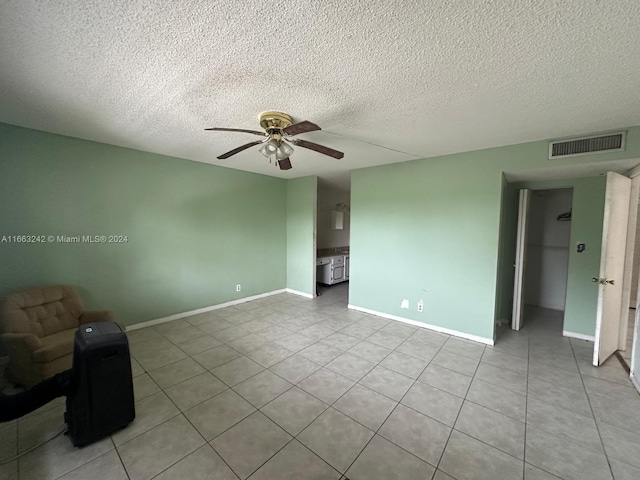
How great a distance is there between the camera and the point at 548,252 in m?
4.46

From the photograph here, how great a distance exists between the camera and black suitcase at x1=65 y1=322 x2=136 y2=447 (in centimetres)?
157

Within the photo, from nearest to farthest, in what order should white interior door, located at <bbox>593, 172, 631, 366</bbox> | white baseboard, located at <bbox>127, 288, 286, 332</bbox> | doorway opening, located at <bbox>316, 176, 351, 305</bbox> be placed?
white interior door, located at <bbox>593, 172, 631, 366</bbox> < white baseboard, located at <bbox>127, 288, 286, 332</bbox> < doorway opening, located at <bbox>316, 176, 351, 305</bbox>

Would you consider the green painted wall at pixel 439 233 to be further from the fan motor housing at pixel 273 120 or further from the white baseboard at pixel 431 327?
the fan motor housing at pixel 273 120

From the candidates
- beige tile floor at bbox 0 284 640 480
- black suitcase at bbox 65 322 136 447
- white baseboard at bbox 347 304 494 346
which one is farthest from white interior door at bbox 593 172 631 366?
black suitcase at bbox 65 322 136 447

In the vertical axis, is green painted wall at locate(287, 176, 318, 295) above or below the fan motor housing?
below

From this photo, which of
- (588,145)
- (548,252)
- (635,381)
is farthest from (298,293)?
(548,252)

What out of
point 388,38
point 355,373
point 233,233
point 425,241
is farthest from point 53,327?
point 425,241

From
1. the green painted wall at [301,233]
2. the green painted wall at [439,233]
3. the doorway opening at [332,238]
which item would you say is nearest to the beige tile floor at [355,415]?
the green painted wall at [439,233]

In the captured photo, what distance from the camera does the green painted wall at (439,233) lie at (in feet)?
9.66

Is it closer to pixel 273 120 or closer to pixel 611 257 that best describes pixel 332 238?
pixel 273 120

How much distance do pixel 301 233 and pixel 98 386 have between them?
12.5 feet

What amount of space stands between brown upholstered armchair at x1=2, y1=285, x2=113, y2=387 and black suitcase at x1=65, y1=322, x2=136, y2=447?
75 centimetres

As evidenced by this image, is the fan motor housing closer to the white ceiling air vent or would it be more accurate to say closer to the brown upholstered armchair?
the brown upholstered armchair

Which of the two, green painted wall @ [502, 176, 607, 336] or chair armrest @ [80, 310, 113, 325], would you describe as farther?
green painted wall @ [502, 176, 607, 336]
